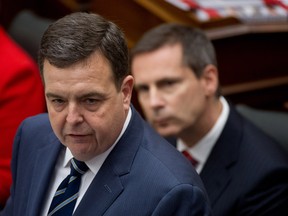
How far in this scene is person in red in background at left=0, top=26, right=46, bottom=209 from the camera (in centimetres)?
183

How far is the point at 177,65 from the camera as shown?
1.79 meters

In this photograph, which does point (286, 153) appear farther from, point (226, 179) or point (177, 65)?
point (177, 65)

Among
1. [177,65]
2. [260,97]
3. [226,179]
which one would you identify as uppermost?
[177,65]

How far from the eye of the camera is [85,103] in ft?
3.56

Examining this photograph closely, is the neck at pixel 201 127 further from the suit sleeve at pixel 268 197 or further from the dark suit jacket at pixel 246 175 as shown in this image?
the suit sleeve at pixel 268 197

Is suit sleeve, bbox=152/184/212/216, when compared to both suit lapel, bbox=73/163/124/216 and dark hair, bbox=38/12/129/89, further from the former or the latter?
dark hair, bbox=38/12/129/89

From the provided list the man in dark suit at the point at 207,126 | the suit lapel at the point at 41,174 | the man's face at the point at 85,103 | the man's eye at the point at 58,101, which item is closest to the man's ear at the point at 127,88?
the man's face at the point at 85,103

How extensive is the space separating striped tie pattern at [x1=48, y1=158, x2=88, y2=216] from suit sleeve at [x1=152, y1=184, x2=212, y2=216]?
0.63 feet

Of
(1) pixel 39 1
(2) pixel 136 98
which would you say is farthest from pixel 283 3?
(1) pixel 39 1

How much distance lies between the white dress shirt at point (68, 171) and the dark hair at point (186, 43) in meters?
0.60

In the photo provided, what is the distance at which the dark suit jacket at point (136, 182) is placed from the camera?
43.3 inches

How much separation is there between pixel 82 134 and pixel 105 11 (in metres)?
1.64

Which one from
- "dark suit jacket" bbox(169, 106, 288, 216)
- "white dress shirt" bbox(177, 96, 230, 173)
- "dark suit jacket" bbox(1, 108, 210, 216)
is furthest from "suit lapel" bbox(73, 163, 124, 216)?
"white dress shirt" bbox(177, 96, 230, 173)

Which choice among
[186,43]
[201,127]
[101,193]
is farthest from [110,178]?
[186,43]
